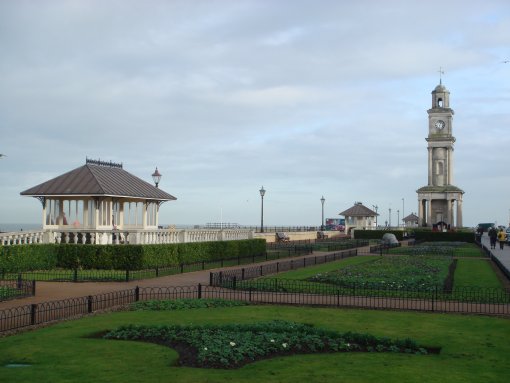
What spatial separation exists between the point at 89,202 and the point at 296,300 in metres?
17.9

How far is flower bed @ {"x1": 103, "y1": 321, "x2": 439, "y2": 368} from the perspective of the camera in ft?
41.0

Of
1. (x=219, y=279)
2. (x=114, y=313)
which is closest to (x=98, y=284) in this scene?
(x=219, y=279)

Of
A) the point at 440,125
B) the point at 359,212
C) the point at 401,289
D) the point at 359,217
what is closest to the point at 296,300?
the point at 401,289

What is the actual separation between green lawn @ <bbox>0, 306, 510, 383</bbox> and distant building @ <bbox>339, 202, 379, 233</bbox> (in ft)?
252

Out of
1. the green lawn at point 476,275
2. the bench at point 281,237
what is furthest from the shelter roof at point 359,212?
the green lawn at point 476,275

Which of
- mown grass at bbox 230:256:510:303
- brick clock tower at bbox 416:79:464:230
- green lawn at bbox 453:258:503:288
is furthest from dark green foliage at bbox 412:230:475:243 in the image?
mown grass at bbox 230:256:510:303

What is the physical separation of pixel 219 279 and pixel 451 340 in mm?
12703

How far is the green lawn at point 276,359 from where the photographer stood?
1107cm

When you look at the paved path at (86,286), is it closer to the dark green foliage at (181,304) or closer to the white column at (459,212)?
the dark green foliage at (181,304)

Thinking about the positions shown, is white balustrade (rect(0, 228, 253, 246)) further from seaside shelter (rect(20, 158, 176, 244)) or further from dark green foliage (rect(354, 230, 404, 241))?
dark green foliage (rect(354, 230, 404, 241))

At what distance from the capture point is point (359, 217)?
9525cm

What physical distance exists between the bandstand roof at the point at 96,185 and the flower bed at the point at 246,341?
67.1ft

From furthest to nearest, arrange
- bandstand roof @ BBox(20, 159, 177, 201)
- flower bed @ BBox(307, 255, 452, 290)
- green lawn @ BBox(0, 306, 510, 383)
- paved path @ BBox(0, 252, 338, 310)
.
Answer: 1. bandstand roof @ BBox(20, 159, 177, 201)
2. flower bed @ BBox(307, 255, 452, 290)
3. paved path @ BBox(0, 252, 338, 310)
4. green lawn @ BBox(0, 306, 510, 383)

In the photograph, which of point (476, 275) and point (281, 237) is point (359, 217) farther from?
point (476, 275)
